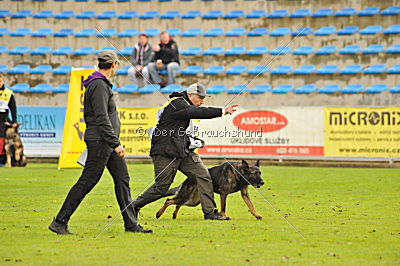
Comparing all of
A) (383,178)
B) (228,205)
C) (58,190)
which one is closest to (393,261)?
(228,205)

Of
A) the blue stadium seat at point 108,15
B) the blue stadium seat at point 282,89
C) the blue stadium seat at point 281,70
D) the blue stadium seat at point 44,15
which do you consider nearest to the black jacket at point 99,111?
the blue stadium seat at point 282,89

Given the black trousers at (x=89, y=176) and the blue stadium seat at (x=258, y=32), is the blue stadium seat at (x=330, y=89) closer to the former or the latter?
the blue stadium seat at (x=258, y=32)

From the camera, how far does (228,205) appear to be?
11.8 meters

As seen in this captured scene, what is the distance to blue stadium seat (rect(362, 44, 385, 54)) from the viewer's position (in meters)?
22.8

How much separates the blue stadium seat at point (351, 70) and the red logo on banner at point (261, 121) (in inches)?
152

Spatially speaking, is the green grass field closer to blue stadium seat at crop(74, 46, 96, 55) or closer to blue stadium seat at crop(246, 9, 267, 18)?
blue stadium seat at crop(74, 46, 96, 55)

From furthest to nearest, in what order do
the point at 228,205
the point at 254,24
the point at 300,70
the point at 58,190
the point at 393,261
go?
1. the point at 254,24
2. the point at 300,70
3. the point at 58,190
4. the point at 228,205
5. the point at 393,261

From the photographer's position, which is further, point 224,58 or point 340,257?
point 224,58

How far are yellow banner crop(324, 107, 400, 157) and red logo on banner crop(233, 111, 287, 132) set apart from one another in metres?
1.31

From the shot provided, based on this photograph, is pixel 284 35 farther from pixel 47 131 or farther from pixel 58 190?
pixel 58 190

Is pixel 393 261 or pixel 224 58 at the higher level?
pixel 224 58

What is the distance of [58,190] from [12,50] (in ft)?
43.7

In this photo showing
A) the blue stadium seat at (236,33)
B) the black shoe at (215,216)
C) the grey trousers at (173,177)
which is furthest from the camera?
the blue stadium seat at (236,33)

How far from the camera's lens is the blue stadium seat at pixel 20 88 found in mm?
23916
